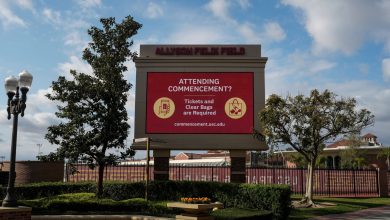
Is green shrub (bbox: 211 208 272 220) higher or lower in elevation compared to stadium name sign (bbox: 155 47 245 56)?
lower

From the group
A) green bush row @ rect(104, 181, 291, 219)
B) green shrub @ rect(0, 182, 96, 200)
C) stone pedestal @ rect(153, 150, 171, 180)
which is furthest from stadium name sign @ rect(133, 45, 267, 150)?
green shrub @ rect(0, 182, 96, 200)

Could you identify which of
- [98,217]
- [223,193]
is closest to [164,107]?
[223,193]

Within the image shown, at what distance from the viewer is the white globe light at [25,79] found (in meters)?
13.7

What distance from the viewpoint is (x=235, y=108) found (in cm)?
2325

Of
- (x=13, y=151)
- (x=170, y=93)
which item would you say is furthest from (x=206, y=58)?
(x=13, y=151)

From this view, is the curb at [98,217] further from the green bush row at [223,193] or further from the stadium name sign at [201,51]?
the stadium name sign at [201,51]

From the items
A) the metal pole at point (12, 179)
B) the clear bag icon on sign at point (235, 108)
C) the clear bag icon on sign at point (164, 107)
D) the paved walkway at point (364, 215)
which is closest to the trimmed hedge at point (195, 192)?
the paved walkway at point (364, 215)

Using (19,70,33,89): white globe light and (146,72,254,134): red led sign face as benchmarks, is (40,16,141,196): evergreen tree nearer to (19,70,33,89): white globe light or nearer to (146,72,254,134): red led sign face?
(146,72,254,134): red led sign face

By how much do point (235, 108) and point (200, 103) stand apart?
1.97 metres

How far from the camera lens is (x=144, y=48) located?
2389 centimetres

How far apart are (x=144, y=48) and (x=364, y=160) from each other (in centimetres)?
3824

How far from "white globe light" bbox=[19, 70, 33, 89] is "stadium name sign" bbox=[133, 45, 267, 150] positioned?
32.1ft

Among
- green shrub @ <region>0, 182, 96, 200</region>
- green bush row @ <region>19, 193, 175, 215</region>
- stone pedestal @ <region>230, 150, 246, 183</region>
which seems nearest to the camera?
green bush row @ <region>19, 193, 175, 215</region>

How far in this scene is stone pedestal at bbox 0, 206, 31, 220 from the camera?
1212 centimetres
